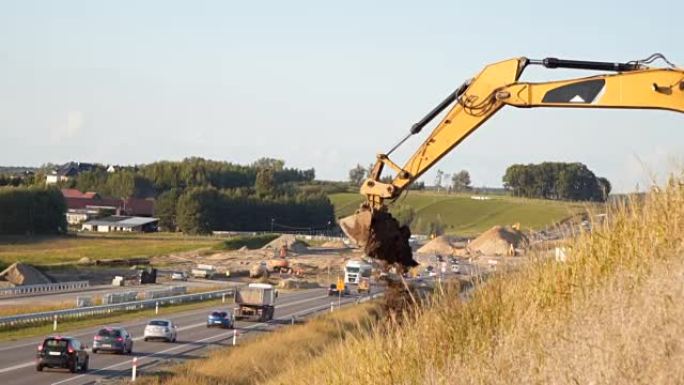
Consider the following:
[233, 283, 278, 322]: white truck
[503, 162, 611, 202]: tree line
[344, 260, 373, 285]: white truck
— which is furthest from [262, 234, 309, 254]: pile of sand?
[233, 283, 278, 322]: white truck

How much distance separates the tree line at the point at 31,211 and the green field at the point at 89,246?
2.51m

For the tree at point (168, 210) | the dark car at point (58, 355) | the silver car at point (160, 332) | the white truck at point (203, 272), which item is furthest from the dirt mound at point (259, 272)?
the dark car at point (58, 355)

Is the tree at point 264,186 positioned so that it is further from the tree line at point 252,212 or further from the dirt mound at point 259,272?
the dirt mound at point 259,272

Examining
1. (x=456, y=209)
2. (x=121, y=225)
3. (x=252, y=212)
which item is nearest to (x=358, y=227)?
(x=456, y=209)

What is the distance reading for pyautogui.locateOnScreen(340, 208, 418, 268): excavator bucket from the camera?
623 inches

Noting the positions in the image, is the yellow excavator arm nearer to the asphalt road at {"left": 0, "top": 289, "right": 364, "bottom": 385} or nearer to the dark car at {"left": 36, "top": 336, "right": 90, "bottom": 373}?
the asphalt road at {"left": 0, "top": 289, "right": 364, "bottom": 385}

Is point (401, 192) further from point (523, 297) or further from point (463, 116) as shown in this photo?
point (523, 297)

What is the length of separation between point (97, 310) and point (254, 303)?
8.47 m

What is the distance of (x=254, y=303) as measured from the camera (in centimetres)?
6016

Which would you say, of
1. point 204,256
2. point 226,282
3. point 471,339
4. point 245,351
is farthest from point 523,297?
point 204,256

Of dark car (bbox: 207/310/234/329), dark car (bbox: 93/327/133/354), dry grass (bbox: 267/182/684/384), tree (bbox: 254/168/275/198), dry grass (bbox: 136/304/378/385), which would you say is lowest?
dark car (bbox: 207/310/234/329)

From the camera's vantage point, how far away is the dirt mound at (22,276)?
8519 centimetres

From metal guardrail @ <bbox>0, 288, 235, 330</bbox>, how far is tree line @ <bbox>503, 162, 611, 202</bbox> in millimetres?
22598

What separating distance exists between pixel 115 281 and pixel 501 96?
251 feet
